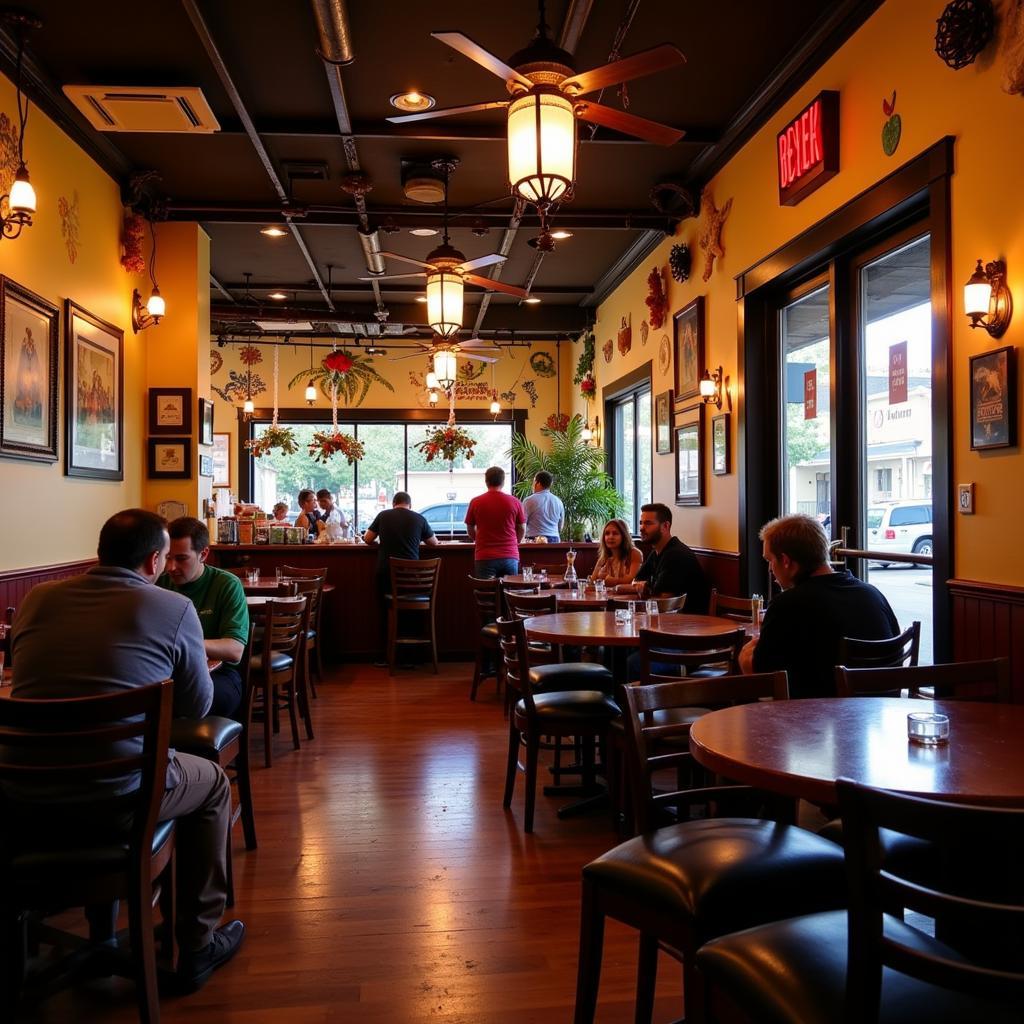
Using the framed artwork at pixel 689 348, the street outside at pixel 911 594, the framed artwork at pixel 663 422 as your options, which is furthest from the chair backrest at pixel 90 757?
the framed artwork at pixel 663 422

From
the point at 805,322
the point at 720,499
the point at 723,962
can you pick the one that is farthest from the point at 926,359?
the point at 723,962

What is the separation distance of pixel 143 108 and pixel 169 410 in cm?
270

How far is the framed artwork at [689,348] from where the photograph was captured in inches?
270

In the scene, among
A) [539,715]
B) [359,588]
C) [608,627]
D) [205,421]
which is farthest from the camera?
[359,588]

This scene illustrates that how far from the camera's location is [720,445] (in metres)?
6.42

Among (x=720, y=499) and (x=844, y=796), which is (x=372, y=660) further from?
(x=844, y=796)

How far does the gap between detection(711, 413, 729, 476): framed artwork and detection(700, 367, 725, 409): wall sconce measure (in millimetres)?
131

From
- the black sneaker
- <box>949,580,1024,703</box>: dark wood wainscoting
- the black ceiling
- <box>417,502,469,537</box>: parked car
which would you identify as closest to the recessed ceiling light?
the black ceiling

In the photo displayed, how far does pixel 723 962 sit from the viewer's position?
1.61 meters

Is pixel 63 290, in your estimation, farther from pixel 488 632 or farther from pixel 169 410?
pixel 488 632

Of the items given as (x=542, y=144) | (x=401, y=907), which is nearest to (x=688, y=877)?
(x=401, y=907)

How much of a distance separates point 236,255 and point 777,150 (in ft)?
19.1

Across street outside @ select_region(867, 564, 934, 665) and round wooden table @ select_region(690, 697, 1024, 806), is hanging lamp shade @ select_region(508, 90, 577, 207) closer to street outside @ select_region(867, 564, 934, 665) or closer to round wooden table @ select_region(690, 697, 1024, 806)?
round wooden table @ select_region(690, 697, 1024, 806)

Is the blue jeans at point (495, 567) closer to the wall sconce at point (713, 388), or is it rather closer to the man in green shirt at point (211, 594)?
the wall sconce at point (713, 388)
